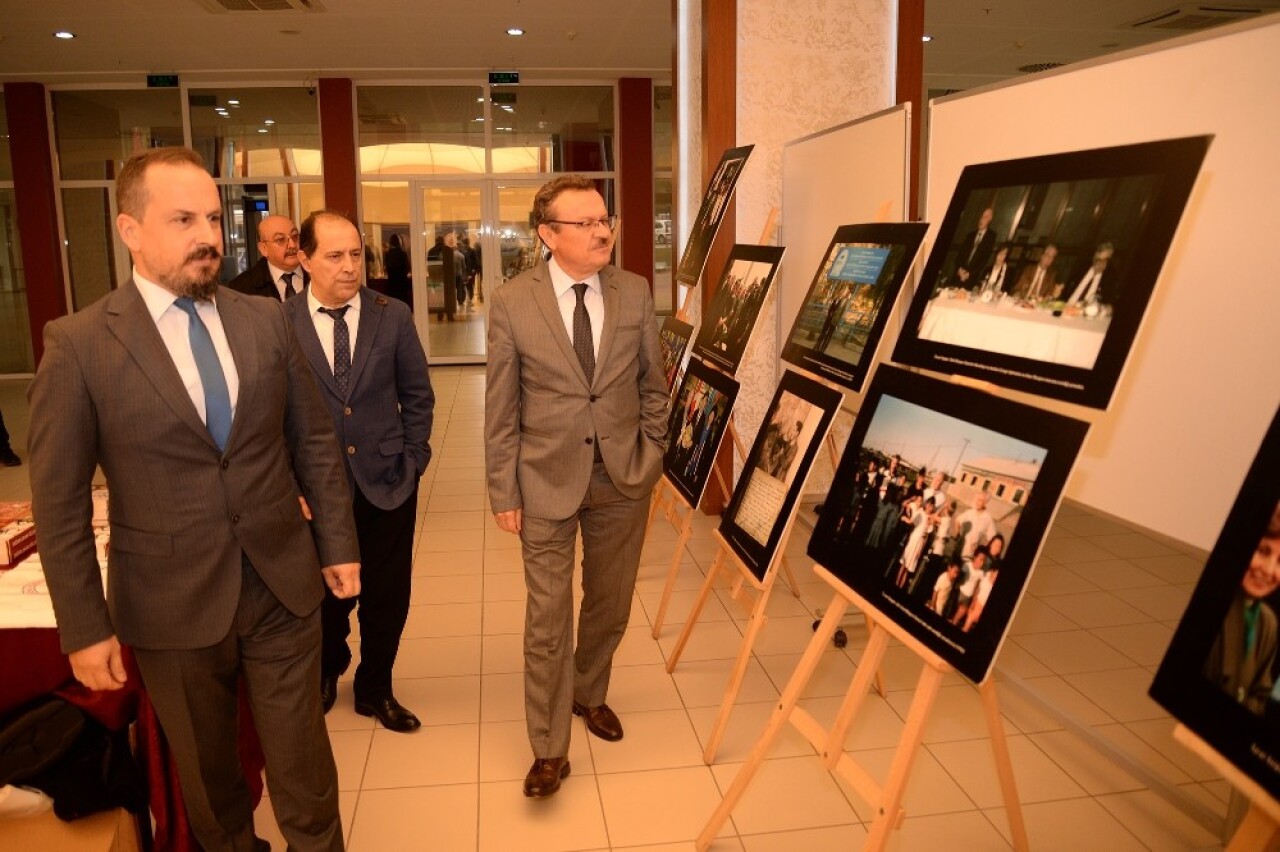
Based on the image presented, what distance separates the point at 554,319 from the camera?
2844mm

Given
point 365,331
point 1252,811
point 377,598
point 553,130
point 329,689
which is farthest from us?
point 553,130

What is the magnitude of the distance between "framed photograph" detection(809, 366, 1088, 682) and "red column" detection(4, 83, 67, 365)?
497 inches

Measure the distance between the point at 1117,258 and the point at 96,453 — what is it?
84.3 inches

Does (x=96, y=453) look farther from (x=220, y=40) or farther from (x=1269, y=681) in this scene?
(x=220, y=40)

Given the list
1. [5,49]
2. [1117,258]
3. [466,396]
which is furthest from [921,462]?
[5,49]

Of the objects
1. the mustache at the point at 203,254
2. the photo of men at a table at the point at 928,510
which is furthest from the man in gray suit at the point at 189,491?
the photo of men at a table at the point at 928,510

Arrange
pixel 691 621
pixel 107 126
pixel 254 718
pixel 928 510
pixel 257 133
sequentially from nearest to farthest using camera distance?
pixel 928 510
pixel 254 718
pixel 691 621
pixel 107 126
pixel 257 133

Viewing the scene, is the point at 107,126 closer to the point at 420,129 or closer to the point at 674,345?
the point at 420,129

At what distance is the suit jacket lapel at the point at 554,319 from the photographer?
284 cm

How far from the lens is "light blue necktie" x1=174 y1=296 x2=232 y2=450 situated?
1.97 meters

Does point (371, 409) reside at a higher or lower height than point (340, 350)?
lower

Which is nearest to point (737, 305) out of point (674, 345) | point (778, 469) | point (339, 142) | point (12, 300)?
point (674, 345)

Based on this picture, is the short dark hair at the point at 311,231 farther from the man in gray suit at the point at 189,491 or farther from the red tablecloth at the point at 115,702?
the red tablecloth at the point at 115,702

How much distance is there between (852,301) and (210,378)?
79.0 inches
